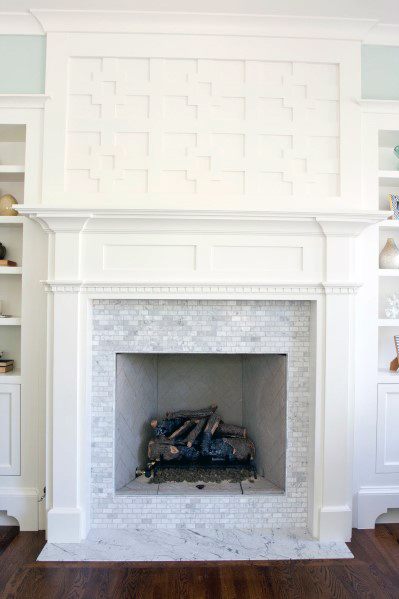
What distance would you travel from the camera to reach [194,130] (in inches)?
89.0

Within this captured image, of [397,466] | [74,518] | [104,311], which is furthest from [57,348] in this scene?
[397,466]

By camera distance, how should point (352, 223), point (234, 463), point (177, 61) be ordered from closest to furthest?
1. point (352, 223)
2. point (177, 61)
3. point (234, 463)

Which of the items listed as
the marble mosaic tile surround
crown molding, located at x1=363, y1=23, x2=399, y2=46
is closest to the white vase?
the marble mosaic tile surround

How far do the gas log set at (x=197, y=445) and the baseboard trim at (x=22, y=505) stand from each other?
2.13 ft

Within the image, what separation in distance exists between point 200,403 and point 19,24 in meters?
2.51

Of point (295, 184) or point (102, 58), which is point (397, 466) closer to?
point (295, 184)

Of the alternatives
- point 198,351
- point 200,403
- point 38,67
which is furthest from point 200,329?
point 38,67

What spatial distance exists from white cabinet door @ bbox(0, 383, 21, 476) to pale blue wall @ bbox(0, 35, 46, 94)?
167cm

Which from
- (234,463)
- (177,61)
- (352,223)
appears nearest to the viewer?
(352,223)

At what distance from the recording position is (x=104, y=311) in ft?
7.44

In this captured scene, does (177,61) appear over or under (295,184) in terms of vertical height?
over

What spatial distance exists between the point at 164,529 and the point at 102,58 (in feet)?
8.51

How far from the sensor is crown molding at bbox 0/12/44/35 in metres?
2.28

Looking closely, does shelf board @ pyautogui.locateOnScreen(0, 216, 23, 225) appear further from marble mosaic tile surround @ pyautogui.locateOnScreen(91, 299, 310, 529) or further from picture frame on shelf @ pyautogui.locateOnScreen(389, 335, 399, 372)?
picture frame on shelf @ pyautogui.locateOnScreen(389, 335, 399, 372)
